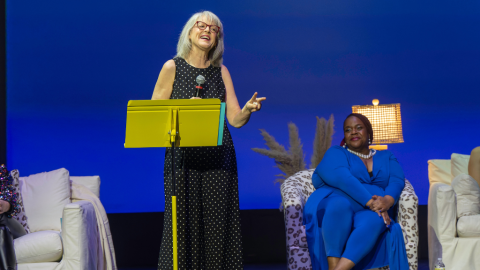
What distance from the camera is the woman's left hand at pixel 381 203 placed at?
9.84 feet

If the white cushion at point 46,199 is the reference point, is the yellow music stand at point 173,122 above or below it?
above

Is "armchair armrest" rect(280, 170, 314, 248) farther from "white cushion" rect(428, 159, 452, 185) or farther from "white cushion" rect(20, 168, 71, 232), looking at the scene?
"white cushion" rect(20, 168, 71, 232)

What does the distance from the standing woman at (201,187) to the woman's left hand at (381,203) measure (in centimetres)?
114

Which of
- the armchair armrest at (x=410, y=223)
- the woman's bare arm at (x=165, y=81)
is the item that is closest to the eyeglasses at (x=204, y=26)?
the woman's bare arm at (x=165, y=81)

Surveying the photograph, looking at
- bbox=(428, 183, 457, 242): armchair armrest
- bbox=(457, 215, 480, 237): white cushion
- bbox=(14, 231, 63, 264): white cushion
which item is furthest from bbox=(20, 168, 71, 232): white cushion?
bbox=(457, 215, 480, 237): white cushion

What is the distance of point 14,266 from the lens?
266cm

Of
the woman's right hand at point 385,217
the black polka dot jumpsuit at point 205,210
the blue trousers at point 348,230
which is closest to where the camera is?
the black polka dot jumpsuit at point 205,210

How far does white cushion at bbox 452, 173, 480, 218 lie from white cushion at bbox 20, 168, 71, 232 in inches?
115

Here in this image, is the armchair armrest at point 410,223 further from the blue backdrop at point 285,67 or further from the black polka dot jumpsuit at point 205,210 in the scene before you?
the blue backdrop at point 285,67

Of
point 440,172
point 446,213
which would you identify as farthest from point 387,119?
point 446,213

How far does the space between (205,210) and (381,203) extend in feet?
4.34

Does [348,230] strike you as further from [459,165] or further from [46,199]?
[46,199]

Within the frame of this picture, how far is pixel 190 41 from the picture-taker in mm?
2352

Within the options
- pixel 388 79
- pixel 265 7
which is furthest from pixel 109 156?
pixel 388 79
